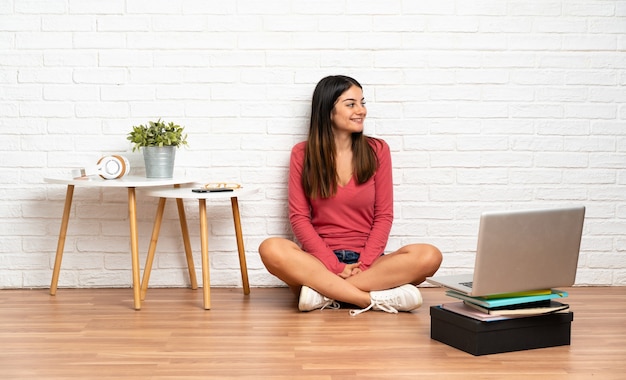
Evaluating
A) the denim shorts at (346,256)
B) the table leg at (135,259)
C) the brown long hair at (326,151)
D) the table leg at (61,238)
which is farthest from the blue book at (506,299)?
the table leg at (61,238)

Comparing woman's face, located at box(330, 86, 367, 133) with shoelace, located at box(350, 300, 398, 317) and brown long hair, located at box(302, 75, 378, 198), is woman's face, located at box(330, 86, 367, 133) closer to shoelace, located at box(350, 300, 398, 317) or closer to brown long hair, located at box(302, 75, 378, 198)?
brown long hair, located at box(302, 75, 378, 198)

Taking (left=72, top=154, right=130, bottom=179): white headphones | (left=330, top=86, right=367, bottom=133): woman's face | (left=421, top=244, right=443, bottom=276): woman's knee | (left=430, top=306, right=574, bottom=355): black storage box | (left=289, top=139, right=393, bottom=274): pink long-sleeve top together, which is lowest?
(left=430, top=306, right=574, bottom=355): black storage box

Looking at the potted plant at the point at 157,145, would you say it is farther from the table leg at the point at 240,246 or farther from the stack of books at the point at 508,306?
the stack of books at the point at 508,306

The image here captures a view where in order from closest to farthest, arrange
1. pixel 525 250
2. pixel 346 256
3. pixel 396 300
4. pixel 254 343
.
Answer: pixel 525 250
pixel 254 343
pixel 396 300
pixel 346 256

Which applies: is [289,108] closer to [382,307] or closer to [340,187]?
[340,187]

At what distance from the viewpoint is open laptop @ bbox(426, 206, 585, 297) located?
92.7 inches

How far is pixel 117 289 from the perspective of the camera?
350 cm

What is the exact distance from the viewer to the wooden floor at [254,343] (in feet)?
7.35

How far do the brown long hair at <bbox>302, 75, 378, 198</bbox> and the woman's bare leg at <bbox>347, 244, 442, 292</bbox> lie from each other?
40 centimetres

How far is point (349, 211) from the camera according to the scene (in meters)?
3.35

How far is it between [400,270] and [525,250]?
735 millimetres

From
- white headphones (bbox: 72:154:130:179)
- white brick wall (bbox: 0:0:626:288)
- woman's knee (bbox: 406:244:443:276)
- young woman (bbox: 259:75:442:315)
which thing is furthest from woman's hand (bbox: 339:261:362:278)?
white headphones (bbox: 72:154:130:179)

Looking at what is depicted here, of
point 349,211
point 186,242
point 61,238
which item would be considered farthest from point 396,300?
point 61,238

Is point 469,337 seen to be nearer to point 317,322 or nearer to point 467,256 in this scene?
point 317,322
